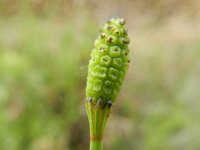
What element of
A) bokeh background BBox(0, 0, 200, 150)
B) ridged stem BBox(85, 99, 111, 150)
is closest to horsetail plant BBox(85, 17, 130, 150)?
ridged stem BBox(85, 99, 111, 150)

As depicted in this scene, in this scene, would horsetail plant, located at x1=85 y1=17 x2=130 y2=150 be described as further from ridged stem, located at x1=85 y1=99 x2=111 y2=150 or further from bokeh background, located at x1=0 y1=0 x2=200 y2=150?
bokeh background, located at x1=0 y1=0 x2=200 y2=150

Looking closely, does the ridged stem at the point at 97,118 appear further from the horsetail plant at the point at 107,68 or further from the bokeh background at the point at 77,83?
the bokeh background at the point at 77,83

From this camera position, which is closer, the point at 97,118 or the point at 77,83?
Answer: the point at 97,118

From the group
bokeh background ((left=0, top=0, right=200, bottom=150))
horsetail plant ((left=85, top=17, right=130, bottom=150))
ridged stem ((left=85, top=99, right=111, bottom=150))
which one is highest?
bokeh background ((left=0, top=0, right=200, bottom=150))

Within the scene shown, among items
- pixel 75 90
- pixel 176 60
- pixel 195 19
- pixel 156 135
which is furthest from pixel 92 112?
pixel 195 19

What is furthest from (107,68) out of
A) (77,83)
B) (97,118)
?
(77,83)

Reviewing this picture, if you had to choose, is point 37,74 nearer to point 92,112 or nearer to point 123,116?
point 123,116

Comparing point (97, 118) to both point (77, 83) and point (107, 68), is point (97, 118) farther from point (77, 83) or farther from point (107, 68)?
point (77, 83)
